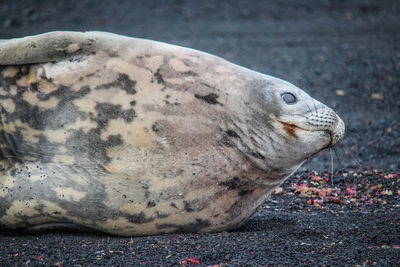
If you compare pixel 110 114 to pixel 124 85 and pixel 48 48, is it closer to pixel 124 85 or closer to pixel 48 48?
pixel 124 85

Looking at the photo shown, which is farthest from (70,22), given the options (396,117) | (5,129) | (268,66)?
(5,129)

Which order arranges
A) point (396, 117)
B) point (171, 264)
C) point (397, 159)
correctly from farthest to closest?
point (396, 117) → point (397, 159) → point (171, 264)

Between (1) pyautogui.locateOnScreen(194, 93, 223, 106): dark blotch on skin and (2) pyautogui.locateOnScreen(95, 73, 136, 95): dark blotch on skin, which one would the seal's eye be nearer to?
(1) pyautogui.locateOnScreen(194, 93, 223, 106): dark blotch on skin

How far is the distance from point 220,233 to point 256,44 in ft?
27.1

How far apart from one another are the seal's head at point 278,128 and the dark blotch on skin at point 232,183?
191 millimetres

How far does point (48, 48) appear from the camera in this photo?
4.13 metres

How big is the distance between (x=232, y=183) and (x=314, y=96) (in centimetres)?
509

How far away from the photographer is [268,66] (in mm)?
10375

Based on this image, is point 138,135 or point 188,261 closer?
point 188,261

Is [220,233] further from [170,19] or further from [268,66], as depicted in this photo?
[170,19]

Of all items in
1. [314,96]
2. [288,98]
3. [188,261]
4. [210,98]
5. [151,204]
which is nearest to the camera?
[188,261]

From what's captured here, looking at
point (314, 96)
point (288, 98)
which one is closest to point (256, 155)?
point (288, 98)

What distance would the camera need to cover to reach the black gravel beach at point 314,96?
12.0 ft

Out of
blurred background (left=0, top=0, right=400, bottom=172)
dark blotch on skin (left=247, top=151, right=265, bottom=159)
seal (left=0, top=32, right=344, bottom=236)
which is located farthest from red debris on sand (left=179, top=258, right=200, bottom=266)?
blurred background (left=0, top=0, right=400, bottom=172)
